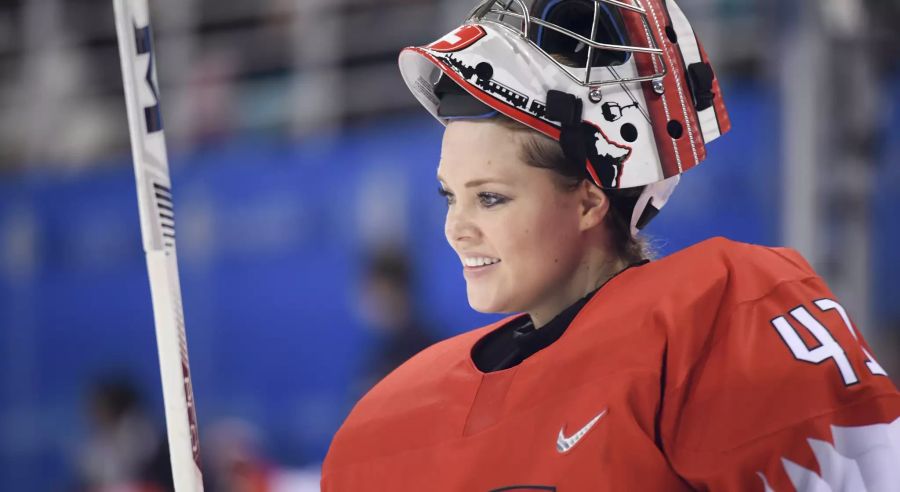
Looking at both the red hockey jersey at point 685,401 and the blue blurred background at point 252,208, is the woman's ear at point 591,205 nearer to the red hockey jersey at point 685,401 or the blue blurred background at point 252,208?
the red hockey jersey at point 685,401

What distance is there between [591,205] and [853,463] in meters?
0.46

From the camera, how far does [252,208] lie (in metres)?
5.30

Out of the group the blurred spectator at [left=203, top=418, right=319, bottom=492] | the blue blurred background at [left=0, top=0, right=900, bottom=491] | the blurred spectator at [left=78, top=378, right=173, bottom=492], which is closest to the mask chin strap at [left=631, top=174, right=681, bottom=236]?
the blurred spectator at [left=203, top=418, right=319, bottom=492]

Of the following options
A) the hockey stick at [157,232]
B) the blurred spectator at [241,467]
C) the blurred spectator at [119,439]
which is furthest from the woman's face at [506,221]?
the blurred spectator at [119,439]

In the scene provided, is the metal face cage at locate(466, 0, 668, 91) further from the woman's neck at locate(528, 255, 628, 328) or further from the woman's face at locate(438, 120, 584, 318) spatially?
the woman's neck at locate(528, 255, 628, 328)

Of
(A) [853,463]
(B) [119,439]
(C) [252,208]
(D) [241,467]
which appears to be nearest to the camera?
(A) [853,463]

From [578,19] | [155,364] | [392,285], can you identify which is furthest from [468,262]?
[155,364]

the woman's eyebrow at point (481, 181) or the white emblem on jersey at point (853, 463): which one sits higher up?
the woman's eyebrow at point (481, 181)

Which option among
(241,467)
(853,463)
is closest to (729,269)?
(853,463)

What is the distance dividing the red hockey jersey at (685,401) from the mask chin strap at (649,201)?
0.36 ft

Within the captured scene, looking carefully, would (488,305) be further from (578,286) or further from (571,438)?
(571,438)

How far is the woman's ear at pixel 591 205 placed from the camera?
1.49 m

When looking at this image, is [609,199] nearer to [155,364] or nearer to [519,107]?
[519,107]

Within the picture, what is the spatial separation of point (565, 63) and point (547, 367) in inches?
14.7
